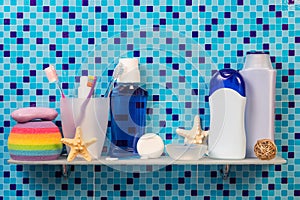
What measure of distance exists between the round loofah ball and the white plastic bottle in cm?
3

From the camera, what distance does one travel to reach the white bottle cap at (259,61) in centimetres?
134

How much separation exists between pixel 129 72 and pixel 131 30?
138 mm

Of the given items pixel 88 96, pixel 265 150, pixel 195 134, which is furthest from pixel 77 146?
pixel 265 150

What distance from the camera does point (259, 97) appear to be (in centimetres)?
135

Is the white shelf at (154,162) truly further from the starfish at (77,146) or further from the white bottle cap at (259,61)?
the white bottle cap at (259,61)

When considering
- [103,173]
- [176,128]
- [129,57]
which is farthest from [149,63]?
[103,173]

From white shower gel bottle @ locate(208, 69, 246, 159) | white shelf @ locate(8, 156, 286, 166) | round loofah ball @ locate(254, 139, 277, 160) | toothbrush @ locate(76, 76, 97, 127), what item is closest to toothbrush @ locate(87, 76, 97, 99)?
toothbrush @ locate(76, 76, 97, 127)

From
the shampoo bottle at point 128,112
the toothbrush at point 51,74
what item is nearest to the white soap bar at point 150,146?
the shampoo bottle at point 128,112

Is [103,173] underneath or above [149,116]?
underneath

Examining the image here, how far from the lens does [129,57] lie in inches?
53.9

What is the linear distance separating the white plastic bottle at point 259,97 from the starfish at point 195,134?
0.38ft

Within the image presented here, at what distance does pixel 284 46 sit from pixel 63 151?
64 cm

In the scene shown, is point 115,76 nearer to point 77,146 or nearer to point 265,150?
point 77,146

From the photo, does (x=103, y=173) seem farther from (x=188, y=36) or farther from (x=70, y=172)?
(x=188, y=36)
